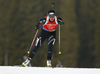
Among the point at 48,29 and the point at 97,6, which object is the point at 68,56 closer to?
the point at 97,6

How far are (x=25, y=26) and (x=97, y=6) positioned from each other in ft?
43.3

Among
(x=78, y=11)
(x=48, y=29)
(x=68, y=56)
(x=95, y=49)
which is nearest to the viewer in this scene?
(x=48, y=29)

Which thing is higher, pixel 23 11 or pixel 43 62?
pixel 23 11

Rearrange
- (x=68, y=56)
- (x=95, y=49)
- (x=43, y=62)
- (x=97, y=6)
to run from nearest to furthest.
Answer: (x=43, y=62) → (x=68, y=56) → (x=95, y=49) → (x=97, y=6)

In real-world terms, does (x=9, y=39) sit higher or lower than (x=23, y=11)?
lower

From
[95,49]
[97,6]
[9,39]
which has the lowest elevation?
[95,49]

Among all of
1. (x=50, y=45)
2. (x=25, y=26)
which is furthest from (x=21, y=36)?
(x=50, y=45)

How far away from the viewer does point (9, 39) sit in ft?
116

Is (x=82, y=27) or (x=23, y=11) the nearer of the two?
(x=23, y=11)

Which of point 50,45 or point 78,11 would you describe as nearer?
point 50,45

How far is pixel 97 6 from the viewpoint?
1709 inches

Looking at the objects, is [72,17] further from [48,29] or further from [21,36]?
[48,29]
